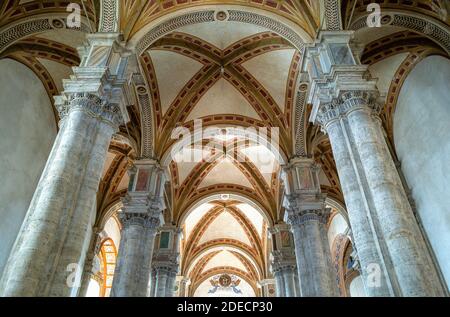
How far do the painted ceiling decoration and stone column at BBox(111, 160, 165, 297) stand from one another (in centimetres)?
69

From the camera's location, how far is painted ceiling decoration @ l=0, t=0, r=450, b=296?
9.18 metres

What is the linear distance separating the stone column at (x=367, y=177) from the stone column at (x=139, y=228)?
5.47m

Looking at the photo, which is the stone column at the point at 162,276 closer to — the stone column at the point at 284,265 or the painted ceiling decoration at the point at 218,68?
the painted ceiling decoration at the point at 218,68

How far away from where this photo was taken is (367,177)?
6.19m

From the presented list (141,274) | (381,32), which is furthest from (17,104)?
(381,32)

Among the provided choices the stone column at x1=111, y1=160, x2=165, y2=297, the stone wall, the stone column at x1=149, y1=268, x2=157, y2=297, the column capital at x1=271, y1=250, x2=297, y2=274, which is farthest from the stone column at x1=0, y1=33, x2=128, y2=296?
the column capital at x1=271, y1=250, x2=297, y2=274

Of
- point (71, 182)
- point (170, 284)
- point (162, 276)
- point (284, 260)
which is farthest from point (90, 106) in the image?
point (284, 260)

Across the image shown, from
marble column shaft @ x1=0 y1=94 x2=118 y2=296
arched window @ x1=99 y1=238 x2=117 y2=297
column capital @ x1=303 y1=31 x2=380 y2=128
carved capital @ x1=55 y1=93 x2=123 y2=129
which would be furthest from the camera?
arched window @ x1=99 y1=238 x2=117 y2=297

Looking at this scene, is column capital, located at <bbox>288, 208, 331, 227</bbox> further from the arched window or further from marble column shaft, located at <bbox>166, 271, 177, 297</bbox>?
the arched window

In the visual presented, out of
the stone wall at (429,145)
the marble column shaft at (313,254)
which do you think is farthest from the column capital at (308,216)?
the stone wall at (429,145)

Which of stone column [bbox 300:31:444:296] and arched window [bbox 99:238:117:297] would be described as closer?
stone column [bbox 300:31:444:296]

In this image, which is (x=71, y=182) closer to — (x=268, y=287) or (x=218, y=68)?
(x=218, y=68)
